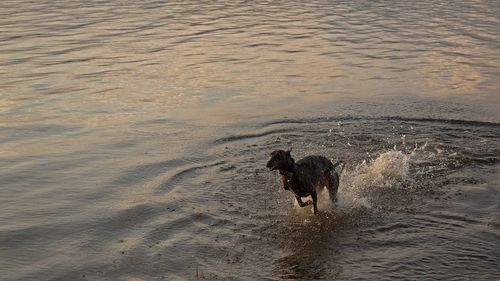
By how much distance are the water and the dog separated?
1.20 feet

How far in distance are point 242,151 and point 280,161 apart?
3.67 m

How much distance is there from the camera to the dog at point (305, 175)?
30.0 feet

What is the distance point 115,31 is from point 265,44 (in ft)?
18.8

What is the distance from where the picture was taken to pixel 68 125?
13930 mm

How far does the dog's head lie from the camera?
9.02m

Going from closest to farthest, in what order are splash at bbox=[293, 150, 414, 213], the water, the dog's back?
the water < the dog's back < splash at bbox=[293, 150, 414, 213]

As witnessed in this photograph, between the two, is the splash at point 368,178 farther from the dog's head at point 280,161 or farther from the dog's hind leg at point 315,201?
Answer: the dog's head at point 280,161

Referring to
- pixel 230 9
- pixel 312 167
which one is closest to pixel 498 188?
pixel 312 167

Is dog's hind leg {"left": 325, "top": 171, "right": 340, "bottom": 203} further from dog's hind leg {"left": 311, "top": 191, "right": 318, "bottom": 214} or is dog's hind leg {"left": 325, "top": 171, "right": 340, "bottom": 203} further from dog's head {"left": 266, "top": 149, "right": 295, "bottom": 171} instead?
dog's head {"left": 266, "top": 149, "right": 295, "bottom": 171}

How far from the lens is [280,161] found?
9.11m

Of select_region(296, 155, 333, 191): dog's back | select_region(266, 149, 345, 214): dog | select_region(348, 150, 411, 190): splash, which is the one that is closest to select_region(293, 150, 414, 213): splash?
select_region(348, 150, 411, 190): splash

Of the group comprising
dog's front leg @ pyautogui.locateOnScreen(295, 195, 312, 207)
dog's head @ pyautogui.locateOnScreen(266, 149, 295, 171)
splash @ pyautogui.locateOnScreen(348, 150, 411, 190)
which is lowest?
splash @ pyautogui.locateOnScreen(348, 150, 411, 190)

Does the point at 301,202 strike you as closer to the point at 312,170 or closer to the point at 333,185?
the point at 312,170

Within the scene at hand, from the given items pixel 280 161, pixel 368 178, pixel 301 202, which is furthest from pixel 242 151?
pixel 280 161
